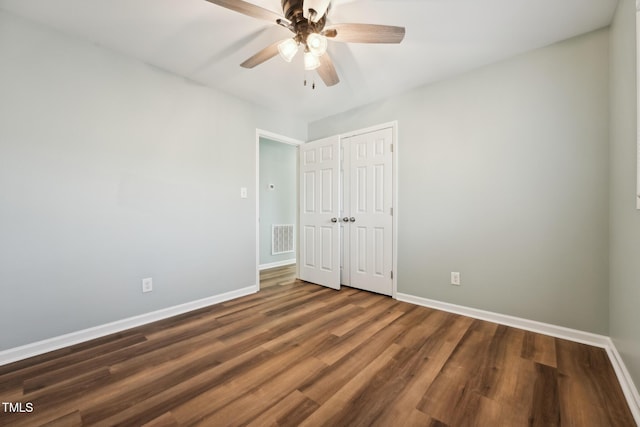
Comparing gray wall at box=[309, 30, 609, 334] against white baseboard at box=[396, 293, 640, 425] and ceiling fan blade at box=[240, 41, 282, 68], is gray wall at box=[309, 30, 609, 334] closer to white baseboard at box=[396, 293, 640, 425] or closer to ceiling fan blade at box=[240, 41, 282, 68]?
white baseboard at box=[396, 293, 640, 425]

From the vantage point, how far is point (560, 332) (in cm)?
203

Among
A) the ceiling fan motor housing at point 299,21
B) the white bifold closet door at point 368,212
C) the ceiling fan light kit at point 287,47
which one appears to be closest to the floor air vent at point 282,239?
the white bifold closet door at point 368,212

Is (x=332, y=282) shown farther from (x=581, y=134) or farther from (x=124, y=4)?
(x=124, y=4)

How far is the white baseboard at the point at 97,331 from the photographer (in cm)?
176

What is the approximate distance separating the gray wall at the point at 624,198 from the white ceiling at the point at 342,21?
1.27 feet

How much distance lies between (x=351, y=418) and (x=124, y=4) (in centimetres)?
286

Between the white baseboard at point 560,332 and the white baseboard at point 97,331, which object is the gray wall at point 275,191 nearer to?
the white baseboard at point 97,331

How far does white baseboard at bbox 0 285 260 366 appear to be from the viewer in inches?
69.3

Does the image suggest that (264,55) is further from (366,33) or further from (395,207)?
(395,207)

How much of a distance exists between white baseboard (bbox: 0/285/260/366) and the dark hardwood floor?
84mm

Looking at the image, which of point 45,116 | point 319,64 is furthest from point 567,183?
point 45,116

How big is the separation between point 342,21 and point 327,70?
0.33m

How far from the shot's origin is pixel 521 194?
2.21 m

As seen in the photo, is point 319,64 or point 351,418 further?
point 319,64
